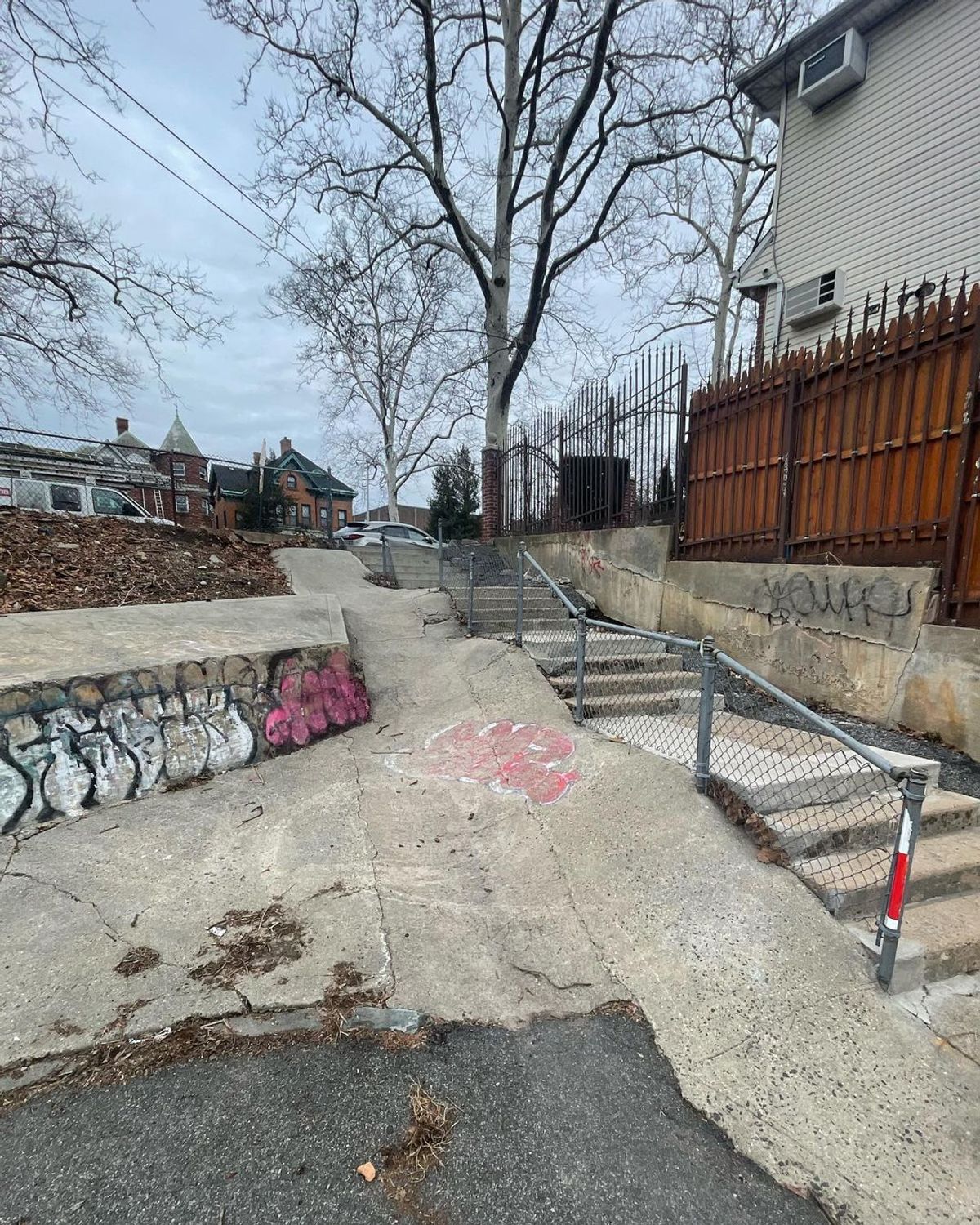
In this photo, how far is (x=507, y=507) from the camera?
11.4m

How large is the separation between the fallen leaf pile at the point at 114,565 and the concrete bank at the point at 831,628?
5392 millimetres

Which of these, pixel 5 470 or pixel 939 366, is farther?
pixel 5 470

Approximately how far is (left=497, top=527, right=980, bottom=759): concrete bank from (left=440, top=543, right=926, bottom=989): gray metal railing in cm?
44

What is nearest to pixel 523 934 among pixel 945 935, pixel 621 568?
pixel 945 935

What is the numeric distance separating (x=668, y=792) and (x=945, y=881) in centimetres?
130

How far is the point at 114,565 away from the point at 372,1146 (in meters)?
7.09

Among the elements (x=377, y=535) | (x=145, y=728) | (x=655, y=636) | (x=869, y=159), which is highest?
(x=869, y=159)

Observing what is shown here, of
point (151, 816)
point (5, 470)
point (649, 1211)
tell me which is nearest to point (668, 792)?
A: point (649, 1211)

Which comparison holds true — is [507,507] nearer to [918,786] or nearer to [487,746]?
[487,746]

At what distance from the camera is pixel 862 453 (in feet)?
15.2

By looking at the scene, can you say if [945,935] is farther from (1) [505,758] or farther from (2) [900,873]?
(1) [505,758]

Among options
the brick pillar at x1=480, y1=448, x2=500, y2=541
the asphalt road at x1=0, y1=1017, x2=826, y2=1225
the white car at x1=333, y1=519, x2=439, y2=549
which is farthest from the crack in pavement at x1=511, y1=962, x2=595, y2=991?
the brick pillar at x1=480, y1=448, x2=500, y2=541

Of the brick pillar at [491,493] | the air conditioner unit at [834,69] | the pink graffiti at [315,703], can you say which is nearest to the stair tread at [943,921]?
the pink graffiti at [315,703]

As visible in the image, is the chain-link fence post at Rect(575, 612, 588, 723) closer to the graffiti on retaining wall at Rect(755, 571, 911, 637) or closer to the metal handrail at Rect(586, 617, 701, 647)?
the metal handrail at Rect(586, 617, 701, 647)
